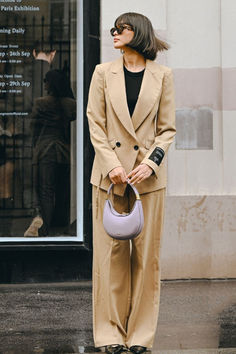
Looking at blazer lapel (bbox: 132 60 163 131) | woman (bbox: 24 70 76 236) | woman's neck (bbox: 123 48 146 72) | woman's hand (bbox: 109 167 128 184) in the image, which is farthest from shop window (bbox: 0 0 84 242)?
woman's hand (bbox: 109 167 128 184)

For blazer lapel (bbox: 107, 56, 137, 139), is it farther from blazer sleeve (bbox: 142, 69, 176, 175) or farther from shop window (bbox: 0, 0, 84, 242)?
shop window (bbox: 0, 0, 84, 242)

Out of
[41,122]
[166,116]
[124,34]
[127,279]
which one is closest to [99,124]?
[166,116]

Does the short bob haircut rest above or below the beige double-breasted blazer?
above

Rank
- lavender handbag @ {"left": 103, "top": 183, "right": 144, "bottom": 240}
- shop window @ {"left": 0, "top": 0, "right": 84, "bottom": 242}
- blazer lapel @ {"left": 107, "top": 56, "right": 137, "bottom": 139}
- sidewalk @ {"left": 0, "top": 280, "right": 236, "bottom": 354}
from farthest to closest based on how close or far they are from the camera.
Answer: shop window @ {"left": 0, "top": 0, "right": 84, "bottom": 242} → sidewalk @ {"left": 0, "top": 280, "right": 236, "bottom": 354} → blazer lapel @ {"left": 107, "top": 56, "right": 137, "bottom": 139} → lavender handbag @ {"left": 103, "top": 183, "right": 144, "bottom": 240}

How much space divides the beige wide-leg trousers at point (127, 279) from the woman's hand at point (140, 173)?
184mm

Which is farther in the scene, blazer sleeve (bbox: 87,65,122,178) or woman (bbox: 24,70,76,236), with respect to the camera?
woman (bbox: 24,70,76,236)

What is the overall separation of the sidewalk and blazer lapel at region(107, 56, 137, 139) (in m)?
1.56

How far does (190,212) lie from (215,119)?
104 cm

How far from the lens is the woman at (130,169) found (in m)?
4.75

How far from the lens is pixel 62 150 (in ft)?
25.8

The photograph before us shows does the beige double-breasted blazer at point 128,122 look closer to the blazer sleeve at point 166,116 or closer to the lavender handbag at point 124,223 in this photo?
the blazer sleeve at point 166,116

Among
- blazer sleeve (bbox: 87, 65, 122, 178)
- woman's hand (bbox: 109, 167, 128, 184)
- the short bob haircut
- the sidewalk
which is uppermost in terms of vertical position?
the short bob haircut

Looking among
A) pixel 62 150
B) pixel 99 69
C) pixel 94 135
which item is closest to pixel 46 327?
pixel 94 135

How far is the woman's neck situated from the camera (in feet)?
16.0
